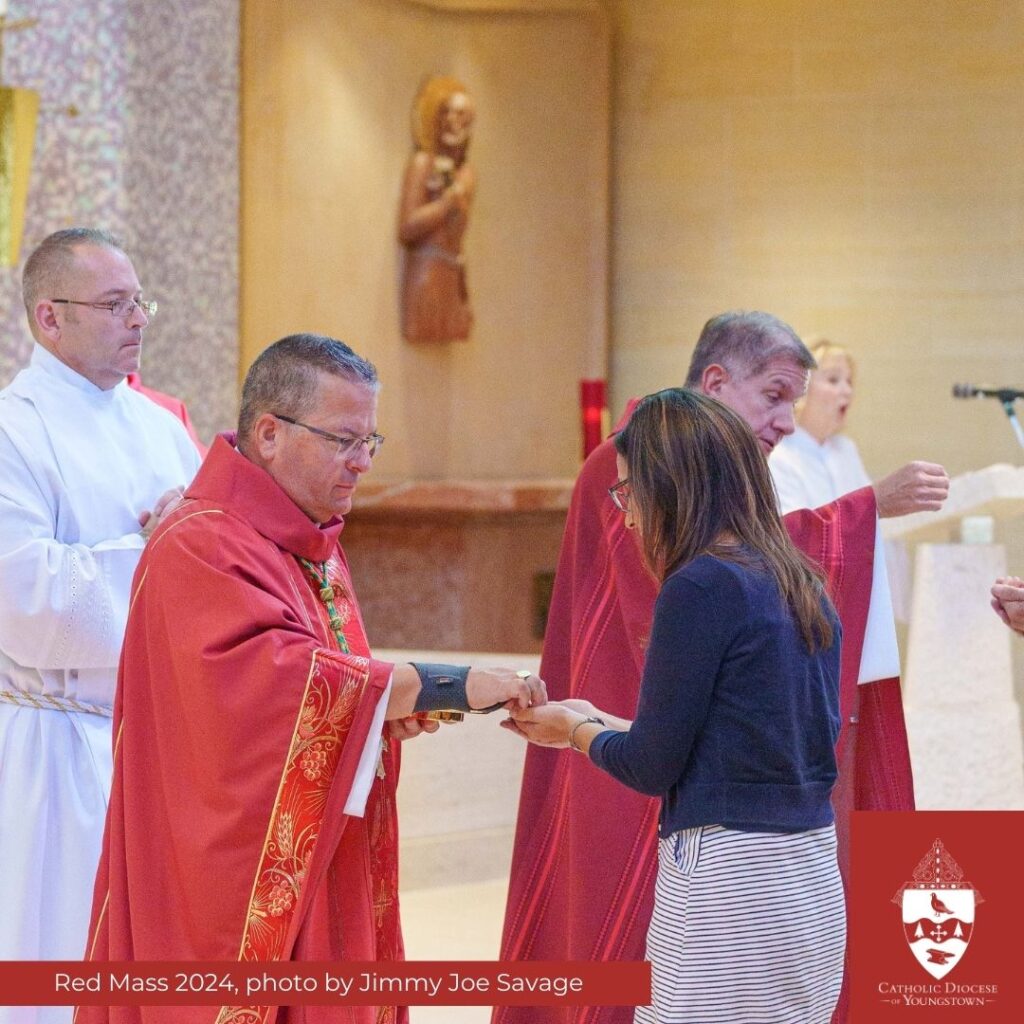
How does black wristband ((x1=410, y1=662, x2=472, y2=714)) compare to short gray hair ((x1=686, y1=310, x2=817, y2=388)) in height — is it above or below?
below

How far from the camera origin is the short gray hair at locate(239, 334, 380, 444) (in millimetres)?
2732

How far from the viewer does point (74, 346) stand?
3.53 meters

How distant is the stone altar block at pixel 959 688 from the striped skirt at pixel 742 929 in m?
3.86

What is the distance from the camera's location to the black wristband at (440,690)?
271 cm

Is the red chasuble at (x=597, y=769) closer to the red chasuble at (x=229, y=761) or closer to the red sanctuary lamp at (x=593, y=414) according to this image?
the red chasuble at (x=229, y=761)

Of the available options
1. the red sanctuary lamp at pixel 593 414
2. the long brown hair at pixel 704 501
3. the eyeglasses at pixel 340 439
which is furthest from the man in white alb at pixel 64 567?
the red sanctuary lamp at pixel 593 414

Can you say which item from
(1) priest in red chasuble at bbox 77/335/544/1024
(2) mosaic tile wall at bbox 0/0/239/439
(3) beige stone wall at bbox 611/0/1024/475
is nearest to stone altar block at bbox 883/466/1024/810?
(3) beige stone wall at bbox 611/0/1024/475

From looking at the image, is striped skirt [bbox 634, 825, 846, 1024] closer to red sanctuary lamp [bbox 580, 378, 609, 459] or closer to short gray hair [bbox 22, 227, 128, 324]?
short gray hair [bbox 22, 227, 128, 324]

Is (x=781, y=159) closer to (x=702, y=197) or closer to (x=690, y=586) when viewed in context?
(x=702, y=197)

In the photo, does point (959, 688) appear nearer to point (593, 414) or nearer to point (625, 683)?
point (593, 414)

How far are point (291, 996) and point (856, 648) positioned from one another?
1.37 meters

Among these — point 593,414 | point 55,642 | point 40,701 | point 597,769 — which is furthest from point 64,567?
point 593,414

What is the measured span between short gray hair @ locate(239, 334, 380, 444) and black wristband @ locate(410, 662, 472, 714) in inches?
18.9

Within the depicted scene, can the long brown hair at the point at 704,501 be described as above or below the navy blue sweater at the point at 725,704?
above
